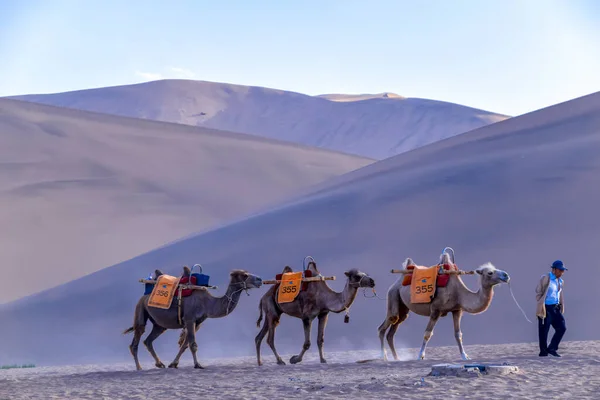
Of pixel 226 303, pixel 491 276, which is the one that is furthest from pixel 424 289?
pixel 226 303

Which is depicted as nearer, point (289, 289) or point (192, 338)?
point (192, 338)

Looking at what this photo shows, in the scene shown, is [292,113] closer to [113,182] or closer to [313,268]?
[113,182]

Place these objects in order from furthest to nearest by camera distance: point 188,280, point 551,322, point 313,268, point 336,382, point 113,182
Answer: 1. point 113,182
2. point 313,268
3. point 188,280
4. point 551,322
5. point 336,382

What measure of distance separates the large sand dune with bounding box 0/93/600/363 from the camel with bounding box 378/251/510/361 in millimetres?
4905

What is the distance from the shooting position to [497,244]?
25906mm

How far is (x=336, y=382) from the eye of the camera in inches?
492

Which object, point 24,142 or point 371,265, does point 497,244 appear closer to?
point 371,265

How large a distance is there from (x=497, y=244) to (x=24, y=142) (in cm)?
3596

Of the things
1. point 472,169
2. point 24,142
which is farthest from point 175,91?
point 472,169

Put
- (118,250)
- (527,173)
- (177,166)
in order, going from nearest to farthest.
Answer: (527,173) → (118,250) → (177,166)

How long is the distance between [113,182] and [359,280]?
35.4 meters

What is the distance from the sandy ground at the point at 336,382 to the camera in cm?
1108

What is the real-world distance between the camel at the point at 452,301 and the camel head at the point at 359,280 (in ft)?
2.00

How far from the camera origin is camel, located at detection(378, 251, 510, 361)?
14.6 m
